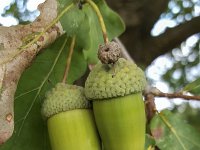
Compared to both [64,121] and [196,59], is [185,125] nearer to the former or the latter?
[64,121]

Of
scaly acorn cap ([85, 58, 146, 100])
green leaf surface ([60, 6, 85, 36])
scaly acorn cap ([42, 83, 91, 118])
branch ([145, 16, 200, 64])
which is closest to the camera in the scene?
scaly acorn cap ([85, 58, 146, 100])

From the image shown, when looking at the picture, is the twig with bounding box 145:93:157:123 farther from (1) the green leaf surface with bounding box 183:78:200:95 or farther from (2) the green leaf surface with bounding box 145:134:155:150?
(1) the green leaf surface with bounding box 183:78:200:95

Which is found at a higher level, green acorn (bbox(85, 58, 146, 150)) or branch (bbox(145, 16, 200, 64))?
branch (bbox(145, 16, 200, 64))

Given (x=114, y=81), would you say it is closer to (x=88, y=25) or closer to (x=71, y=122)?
(x=71, y=122)

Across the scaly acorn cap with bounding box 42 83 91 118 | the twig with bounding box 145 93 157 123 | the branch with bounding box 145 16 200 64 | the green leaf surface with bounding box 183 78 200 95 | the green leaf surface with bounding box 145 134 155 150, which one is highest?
the branch with bounding box 145 16 200 64

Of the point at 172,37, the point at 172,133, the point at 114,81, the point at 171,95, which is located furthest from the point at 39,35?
the point at 172,37

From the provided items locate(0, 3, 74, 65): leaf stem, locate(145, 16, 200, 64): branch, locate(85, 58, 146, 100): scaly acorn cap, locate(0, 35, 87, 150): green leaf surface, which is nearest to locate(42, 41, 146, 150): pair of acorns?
locate(85, 58, 146, 100): scaly acorn cap

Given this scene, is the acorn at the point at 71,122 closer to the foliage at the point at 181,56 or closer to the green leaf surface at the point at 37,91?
the green leaf surface at the point at 37,91

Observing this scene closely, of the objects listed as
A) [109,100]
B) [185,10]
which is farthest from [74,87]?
[185,10]
